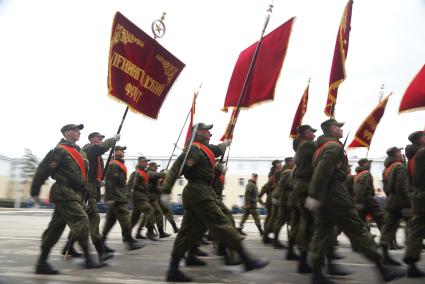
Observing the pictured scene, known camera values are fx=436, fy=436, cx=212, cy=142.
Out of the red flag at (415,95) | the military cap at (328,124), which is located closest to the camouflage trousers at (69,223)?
the military cap at (328,124)

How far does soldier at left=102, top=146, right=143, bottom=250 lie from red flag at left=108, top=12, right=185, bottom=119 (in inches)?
54.4

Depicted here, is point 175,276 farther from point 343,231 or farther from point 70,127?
point 70,127

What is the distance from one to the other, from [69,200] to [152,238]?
4512 millimetres

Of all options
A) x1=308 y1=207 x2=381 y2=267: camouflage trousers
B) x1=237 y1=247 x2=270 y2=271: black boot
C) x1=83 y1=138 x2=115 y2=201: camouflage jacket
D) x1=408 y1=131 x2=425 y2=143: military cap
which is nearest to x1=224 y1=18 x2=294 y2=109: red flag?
x1=408 y1=131 x2=425 y2=143: military cap

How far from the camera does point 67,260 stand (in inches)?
255

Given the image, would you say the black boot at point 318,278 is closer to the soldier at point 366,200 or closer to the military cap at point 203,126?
the military cap at point 203,126

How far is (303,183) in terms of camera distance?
608 centimetres

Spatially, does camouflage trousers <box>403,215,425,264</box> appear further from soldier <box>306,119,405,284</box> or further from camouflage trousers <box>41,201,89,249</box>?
camouflage trousers <box>41,201,89,249</box>

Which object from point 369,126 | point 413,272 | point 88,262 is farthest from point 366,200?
point 88,262

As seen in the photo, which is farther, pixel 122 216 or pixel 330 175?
pixel 122 216

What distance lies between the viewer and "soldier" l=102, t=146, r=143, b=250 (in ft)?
24.4

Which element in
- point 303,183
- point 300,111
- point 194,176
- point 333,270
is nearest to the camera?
point 194,176

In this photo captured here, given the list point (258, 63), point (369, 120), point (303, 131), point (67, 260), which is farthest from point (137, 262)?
point (369, 120)

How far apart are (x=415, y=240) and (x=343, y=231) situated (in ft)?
3.76
